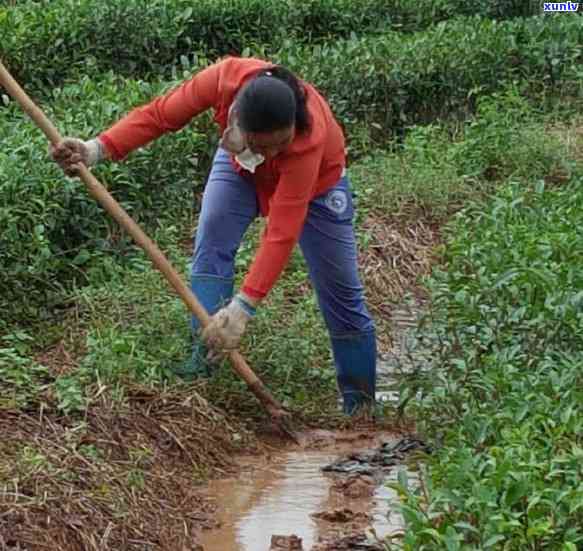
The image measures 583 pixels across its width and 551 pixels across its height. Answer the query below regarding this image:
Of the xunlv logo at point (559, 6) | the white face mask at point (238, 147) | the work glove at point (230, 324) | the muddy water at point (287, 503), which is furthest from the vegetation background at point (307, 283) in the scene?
the xunlv logo at point (559, 6)

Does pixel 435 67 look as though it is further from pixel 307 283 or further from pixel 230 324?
pixel 230 324

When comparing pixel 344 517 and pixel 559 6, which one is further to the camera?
pixel 559 6

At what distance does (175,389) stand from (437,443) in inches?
48.8

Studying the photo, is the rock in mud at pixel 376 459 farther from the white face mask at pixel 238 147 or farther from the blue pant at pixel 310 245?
the white face mask at pixel 238 147

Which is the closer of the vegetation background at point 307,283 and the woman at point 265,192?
the vegetation background at point 307,283

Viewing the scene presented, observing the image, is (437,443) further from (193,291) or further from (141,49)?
(141,49)

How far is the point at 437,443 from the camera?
5.12 metres

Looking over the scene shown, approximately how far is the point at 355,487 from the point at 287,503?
26cm

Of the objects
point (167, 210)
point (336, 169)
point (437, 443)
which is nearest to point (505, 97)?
point (167, 210)

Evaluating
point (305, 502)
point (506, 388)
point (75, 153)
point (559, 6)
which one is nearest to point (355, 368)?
point (305, 502)

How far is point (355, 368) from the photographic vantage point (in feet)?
20.6

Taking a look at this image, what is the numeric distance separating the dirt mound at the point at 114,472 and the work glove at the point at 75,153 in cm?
89

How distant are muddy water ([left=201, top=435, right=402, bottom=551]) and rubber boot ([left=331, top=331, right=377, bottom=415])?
12.5 inches

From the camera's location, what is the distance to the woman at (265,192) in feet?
17.8
